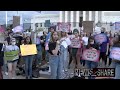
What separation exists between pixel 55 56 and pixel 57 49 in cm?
18

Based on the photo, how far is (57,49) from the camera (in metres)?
5.79

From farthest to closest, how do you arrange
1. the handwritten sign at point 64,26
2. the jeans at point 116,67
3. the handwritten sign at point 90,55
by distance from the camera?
the handwritten sign at point 90,55 → the handwritten sign at point 64,26 → the jeans at point 116,67

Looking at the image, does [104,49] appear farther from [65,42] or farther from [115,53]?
[65,42]

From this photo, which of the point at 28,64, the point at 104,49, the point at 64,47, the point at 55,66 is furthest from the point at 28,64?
the point at 104,49

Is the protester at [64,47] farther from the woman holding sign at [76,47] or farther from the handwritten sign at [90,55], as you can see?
the handwritten sign at [90,55]

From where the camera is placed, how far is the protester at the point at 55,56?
577 cm

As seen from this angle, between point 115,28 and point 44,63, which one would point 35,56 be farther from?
point 115,28

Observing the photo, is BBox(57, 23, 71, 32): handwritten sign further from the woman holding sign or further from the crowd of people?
the woman holding sign

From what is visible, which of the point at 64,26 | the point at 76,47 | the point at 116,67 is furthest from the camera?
the point at 76,47

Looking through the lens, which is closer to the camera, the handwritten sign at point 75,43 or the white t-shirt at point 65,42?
the white t-shirt at point 65,42

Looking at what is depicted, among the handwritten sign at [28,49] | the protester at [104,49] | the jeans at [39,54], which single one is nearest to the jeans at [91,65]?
the protester at [104,49]

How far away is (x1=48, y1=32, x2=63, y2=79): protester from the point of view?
18.9 feet
